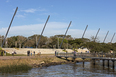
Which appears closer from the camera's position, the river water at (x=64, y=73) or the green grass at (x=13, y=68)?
the river water at (x=64, y=73)

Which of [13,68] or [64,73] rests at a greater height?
[13,68]

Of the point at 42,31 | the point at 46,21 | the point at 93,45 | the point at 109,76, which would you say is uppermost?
the point at 46,21

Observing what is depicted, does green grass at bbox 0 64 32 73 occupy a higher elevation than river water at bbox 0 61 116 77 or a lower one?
higher

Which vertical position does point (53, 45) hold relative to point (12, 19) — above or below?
below

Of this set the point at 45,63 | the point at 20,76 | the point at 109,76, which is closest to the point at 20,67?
the point at 20,76

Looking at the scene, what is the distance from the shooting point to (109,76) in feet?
88.9

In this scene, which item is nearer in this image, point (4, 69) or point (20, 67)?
point (4, 69)

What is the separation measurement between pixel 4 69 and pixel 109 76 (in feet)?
58.7

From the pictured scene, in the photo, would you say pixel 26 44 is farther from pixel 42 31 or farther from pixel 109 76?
pixel 109 76

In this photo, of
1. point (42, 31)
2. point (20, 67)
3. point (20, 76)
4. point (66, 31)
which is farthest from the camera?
point (66, 31)

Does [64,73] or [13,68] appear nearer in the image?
[64,73]

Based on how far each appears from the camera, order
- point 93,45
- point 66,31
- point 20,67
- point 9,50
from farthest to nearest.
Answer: point 66,31 → point 9,50 → point 93,45 → point 20,67

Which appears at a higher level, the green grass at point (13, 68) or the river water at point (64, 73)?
the green grass at point (13, 68)

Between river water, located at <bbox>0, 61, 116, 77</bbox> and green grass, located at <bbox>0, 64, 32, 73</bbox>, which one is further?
green grass, located at <bbox>0, 64, 32, 73</bbox>
